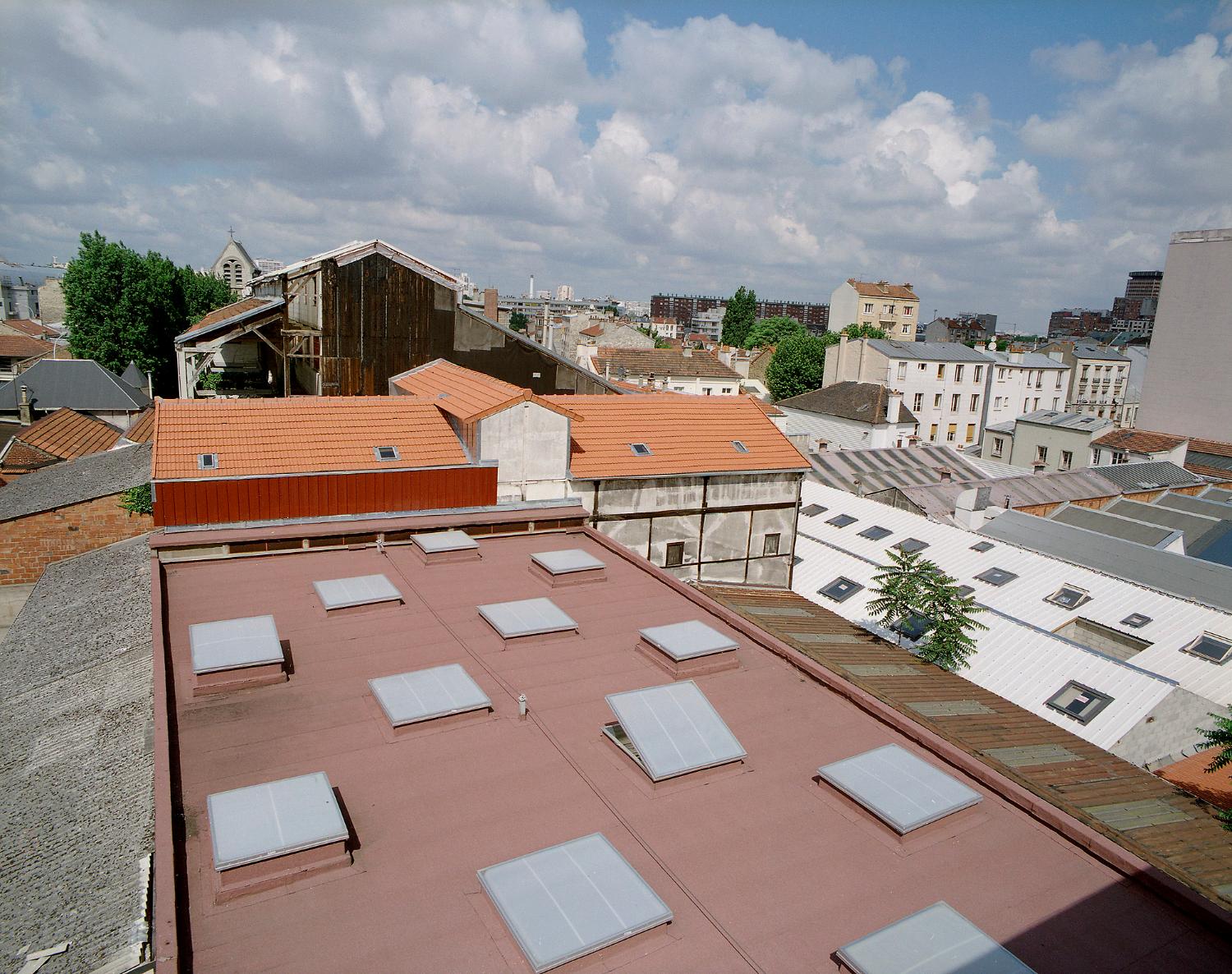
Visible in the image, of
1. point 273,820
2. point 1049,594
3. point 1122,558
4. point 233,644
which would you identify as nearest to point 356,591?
point 233,644

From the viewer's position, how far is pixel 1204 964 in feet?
21.4

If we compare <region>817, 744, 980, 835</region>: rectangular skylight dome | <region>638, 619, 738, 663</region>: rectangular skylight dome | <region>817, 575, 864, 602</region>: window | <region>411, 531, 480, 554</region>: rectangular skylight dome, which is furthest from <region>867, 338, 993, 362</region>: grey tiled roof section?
<region>817, 744, 980, 835</region>: rectangular skylight dome

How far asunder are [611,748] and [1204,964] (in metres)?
5.88

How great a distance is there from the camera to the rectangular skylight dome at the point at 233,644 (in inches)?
404

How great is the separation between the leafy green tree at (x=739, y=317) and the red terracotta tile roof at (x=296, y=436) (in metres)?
99.4

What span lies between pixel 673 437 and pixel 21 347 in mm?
71767

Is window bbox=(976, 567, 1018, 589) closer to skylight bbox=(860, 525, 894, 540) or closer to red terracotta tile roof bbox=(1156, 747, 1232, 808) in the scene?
skylight bbox=(860, 525, 894, 540)

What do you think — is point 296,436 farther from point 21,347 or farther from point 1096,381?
point 1096,381

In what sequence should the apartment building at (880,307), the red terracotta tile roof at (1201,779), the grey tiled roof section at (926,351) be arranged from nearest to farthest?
1. the red terracotta tile roof at (1201,779)
2. the grey tiled roof section at (926,351)
3. the apartment building at (880,307)

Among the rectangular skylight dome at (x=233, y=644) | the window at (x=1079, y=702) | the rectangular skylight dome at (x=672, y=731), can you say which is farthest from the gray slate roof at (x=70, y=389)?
the window at (x=1079, y=702)

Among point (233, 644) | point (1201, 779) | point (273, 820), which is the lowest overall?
point (1201, 779)

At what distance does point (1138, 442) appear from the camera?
51.5 m

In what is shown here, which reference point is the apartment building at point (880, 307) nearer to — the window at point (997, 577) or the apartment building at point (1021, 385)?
the apartment building at point (1021, 385)

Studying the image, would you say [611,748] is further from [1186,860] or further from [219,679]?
[1186,860]
